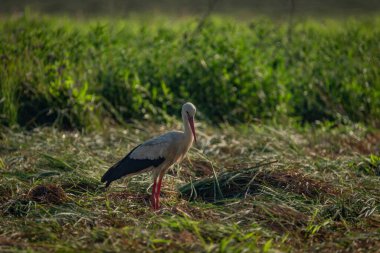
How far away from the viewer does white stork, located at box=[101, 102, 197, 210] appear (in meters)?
7.02

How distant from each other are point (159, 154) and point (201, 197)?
0.57 metres

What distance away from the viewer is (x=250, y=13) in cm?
2759

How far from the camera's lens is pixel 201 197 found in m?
7.07

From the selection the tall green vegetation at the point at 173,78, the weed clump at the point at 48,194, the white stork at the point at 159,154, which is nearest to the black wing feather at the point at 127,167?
the white stork at the point at 159,154

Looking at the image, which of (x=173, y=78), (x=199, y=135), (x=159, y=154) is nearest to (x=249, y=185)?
(x=159, y=154)

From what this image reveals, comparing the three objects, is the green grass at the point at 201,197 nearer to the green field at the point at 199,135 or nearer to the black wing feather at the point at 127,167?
the green field at the point at 199,135

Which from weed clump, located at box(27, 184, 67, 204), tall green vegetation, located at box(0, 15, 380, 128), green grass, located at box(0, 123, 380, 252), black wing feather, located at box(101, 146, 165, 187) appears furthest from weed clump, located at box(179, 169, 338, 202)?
tall green vegetation, located at box(0, 15, 380, 128)

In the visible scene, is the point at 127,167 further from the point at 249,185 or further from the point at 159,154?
the point at 249,185

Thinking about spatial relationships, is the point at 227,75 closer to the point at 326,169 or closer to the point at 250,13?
the point at 326,169

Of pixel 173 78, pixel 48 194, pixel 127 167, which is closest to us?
pixel 48 194

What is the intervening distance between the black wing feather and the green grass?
199 millimetres

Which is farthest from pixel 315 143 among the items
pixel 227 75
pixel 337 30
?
pixel 337 30

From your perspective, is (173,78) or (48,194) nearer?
(48,194)

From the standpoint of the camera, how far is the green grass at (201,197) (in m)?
5.54
